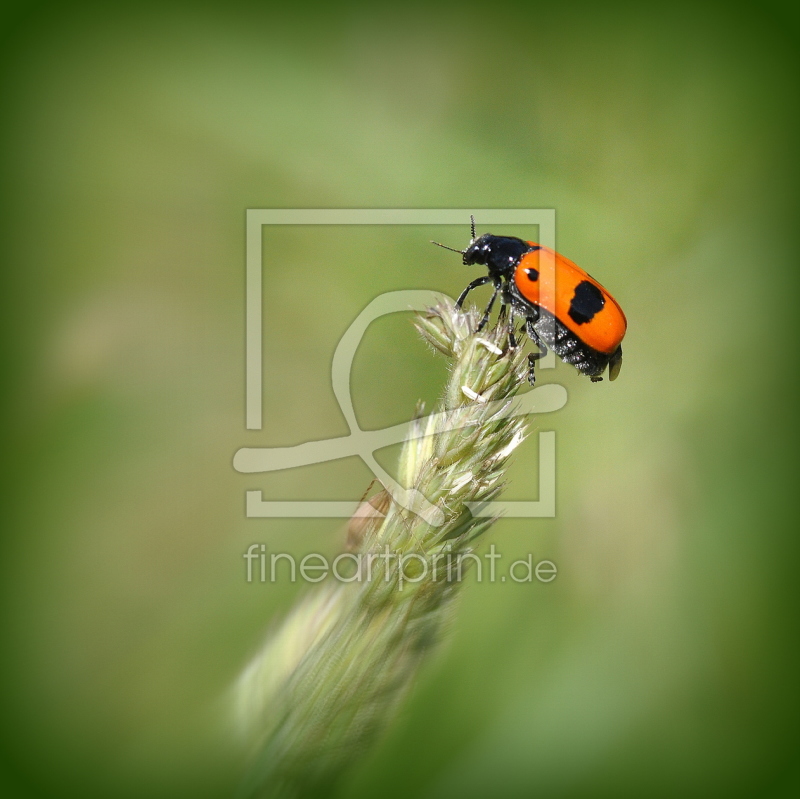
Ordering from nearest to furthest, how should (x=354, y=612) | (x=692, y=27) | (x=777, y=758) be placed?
1. (x=354, y=612)
2. (x=777, y=758)
3. (x=692, y=27)

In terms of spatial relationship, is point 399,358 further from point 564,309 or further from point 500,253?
point 564,309

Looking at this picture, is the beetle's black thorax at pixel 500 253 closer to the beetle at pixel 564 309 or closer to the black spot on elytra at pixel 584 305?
the beetle at pixel 564 309

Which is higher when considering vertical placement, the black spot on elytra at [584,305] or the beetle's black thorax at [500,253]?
the beetle's black thorax at [500,253]

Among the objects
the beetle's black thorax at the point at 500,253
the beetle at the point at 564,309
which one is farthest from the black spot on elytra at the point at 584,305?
Answer: the beetle's black thorax at the point at 500,253

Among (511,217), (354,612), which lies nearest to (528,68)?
(511,217)

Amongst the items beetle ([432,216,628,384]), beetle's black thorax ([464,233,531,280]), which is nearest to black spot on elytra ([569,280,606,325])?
beetle ([432,216,628,384])

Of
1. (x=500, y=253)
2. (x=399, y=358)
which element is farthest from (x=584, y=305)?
(x=399, y=358)

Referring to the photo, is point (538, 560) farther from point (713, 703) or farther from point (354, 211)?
point (354, 211)

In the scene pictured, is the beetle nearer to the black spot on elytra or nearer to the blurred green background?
the black spot on elytra
